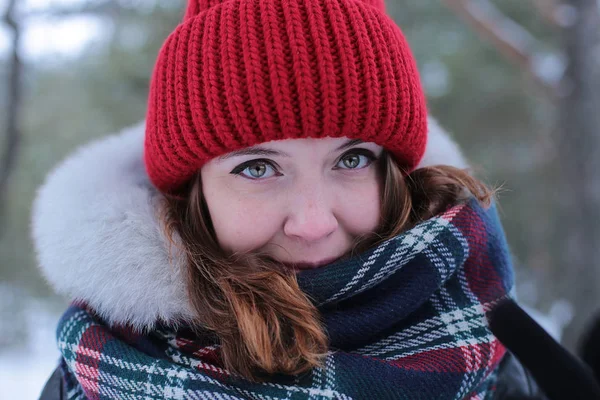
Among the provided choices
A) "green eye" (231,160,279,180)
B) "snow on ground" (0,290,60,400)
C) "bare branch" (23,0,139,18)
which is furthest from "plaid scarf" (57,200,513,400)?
"bare branch" (23,0,139,18)

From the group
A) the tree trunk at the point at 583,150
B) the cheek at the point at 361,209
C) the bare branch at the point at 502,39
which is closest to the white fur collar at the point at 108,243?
the cheek at the point at 361,209

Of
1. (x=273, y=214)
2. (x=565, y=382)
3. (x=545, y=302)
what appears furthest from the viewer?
(x=545, y=302)

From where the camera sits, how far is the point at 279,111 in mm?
885

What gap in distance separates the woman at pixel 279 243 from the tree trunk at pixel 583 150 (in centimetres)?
159

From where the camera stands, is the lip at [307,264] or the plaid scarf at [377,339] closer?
the plaid scarf at [377,339]

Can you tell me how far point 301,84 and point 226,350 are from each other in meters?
0.52

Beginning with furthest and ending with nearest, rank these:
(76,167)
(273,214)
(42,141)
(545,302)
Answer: (545,302), (42,141), (76,167), (273,214)

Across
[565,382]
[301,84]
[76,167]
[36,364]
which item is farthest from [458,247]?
[36,364]

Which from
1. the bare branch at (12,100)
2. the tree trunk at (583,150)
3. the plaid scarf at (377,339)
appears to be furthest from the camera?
the tree trunk at (583,150)

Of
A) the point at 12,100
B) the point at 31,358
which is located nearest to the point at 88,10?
the point at 12,100

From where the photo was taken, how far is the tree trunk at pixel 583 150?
2.38m

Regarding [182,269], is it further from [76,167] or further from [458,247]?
[458,247]

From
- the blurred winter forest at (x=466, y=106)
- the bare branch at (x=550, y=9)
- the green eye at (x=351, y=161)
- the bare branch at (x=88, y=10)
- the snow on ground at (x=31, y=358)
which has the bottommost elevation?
the snow on ground at (x=31, y=358)

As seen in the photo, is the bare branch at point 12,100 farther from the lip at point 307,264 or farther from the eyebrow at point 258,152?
the lip at point 307,264
